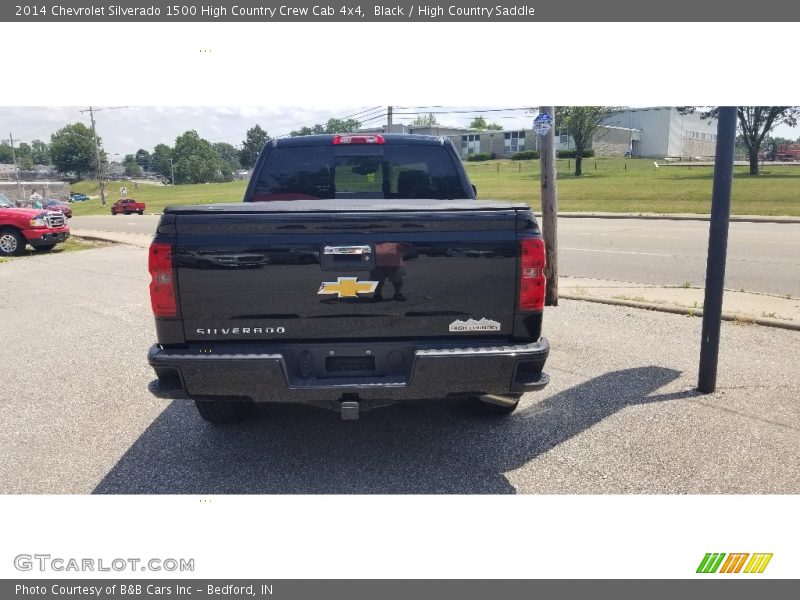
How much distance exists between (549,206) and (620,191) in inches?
1274

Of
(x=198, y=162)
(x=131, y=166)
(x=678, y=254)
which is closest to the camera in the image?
(x=678, y=254)

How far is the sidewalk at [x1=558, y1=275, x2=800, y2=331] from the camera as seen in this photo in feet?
22.5

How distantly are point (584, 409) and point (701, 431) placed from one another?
0.80 meters

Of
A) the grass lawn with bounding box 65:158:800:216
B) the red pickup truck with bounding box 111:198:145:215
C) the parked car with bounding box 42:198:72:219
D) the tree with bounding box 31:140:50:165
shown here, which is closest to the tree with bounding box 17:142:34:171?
the tree with bounding box 31:140:50:165

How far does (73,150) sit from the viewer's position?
56.9 m

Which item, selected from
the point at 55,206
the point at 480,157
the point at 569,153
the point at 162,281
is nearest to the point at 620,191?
the point at 569,153

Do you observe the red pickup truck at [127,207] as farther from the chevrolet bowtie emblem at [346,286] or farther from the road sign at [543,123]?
the chevrolet bowtie emblem at [346,286]

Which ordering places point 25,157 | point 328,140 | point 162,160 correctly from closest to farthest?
point 328,140
point 162,160
point 25,157

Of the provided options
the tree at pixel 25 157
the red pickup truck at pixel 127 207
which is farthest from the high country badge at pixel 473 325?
the tree at pixel 25 157

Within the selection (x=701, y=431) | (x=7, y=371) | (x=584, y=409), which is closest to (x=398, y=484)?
(x=584, y=409)

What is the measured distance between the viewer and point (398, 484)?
347 cm

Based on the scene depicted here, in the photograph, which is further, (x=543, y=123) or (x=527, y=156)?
(x=527, y=156)

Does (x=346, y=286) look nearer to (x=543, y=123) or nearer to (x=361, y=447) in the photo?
(x=361, y=447)

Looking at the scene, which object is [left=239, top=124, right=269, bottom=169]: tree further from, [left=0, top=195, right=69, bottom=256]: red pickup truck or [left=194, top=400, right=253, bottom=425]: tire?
[left=194, top=400, right=253, bottom=425]: tire
